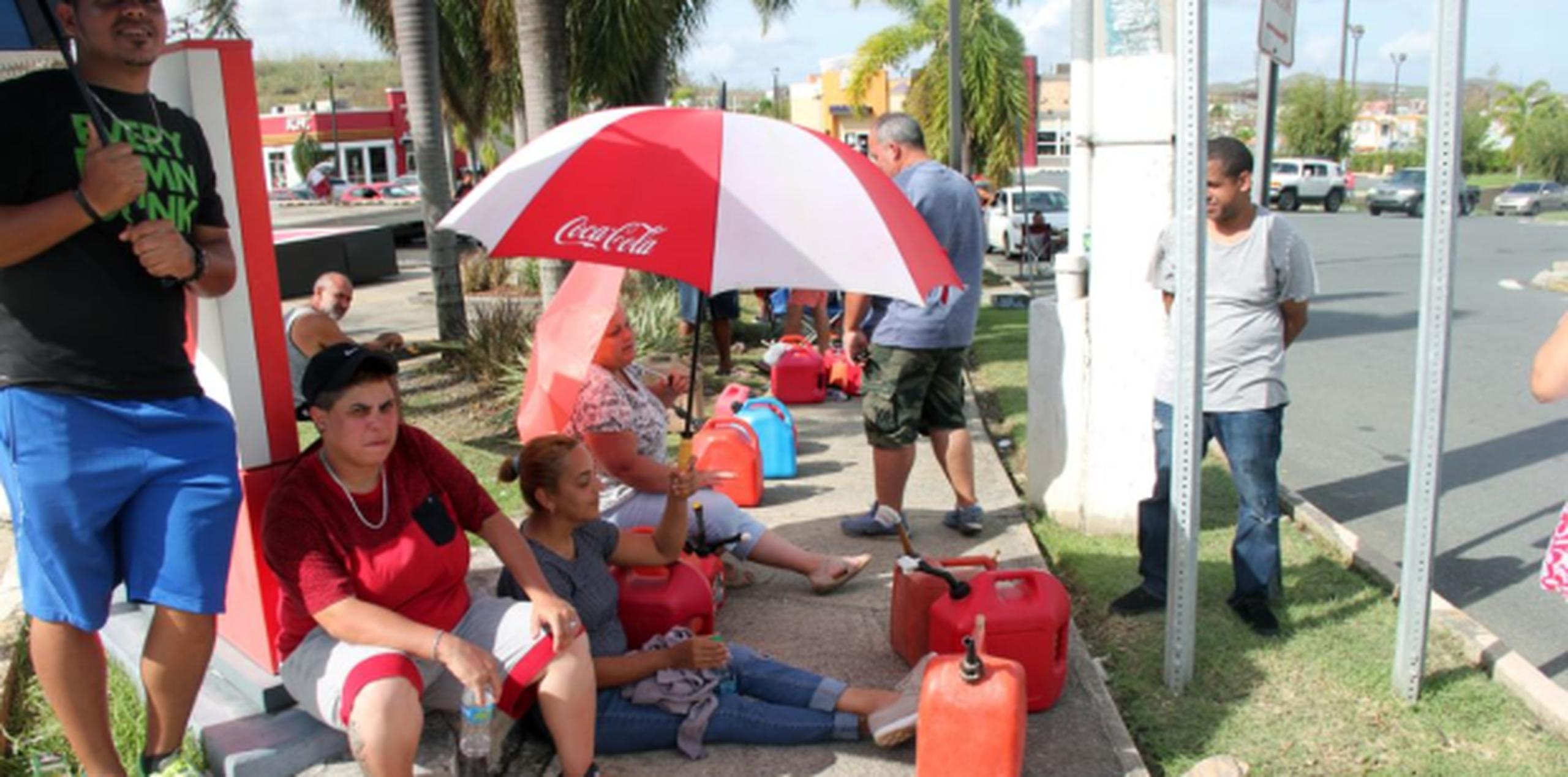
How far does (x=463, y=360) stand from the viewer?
9203mm

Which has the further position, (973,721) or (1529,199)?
(1529,199)

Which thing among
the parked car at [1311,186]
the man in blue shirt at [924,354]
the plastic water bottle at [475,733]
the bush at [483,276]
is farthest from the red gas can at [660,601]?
the parked car at [1311,186]

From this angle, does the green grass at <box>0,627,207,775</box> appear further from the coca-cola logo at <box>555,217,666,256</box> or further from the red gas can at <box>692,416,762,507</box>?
the red gas can at <box>692,416,762,507</box>

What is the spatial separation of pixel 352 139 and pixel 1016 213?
179ft

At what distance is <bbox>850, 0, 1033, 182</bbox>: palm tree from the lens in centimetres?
2505

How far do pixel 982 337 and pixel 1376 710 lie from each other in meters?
8.92

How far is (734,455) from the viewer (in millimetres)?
5883

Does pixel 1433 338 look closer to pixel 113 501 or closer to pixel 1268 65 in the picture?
pixel 1268 65

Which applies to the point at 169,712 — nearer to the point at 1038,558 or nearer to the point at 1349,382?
the point at 1038,558

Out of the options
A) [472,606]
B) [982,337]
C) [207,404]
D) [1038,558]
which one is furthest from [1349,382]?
[207,404]

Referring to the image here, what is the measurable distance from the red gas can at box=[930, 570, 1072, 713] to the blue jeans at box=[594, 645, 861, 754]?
0.41m

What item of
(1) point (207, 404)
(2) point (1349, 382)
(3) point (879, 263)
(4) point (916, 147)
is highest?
(4) point (916, 147)

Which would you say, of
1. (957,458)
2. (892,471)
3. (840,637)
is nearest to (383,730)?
(840,637)

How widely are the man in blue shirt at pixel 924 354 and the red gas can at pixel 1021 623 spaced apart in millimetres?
1036
